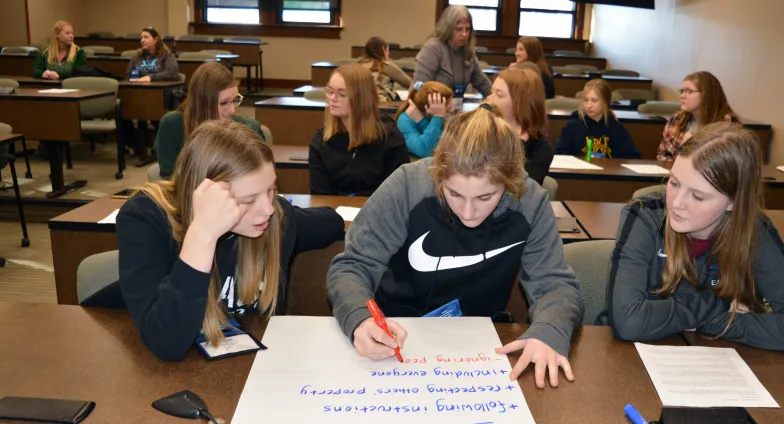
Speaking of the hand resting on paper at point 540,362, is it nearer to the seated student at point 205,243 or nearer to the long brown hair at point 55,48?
the seated student at point 205,243

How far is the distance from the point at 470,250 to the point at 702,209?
52 centimetres

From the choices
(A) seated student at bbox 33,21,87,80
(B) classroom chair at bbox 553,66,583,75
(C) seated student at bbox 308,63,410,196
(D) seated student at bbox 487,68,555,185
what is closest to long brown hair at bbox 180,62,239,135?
(C) seated student at bbox 308,63,410,196

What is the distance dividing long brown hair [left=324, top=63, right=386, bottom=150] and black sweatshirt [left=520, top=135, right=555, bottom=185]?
0.68m

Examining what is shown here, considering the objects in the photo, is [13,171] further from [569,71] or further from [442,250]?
[569,71]

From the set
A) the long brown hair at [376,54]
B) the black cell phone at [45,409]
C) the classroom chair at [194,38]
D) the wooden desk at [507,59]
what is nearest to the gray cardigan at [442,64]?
the long brown hair at [376,54]

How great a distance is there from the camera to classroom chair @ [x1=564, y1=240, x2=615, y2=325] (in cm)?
176

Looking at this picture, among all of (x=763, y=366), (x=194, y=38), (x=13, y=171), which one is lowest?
(x=13, y=171)

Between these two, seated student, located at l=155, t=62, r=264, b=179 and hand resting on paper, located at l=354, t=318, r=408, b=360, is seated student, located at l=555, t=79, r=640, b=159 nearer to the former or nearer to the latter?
seated student, located at l=155, t=62, r=264, b=179

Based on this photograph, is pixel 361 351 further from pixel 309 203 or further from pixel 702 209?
pixel 309 203

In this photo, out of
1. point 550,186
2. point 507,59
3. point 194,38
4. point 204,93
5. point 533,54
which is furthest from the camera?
point 194,38

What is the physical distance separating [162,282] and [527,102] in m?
2.18

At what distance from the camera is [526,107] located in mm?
3064

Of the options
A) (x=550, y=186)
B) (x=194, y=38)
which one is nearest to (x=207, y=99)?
(x=550, y=186)

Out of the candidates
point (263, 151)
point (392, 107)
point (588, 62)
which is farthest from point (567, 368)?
point (588, 62)
